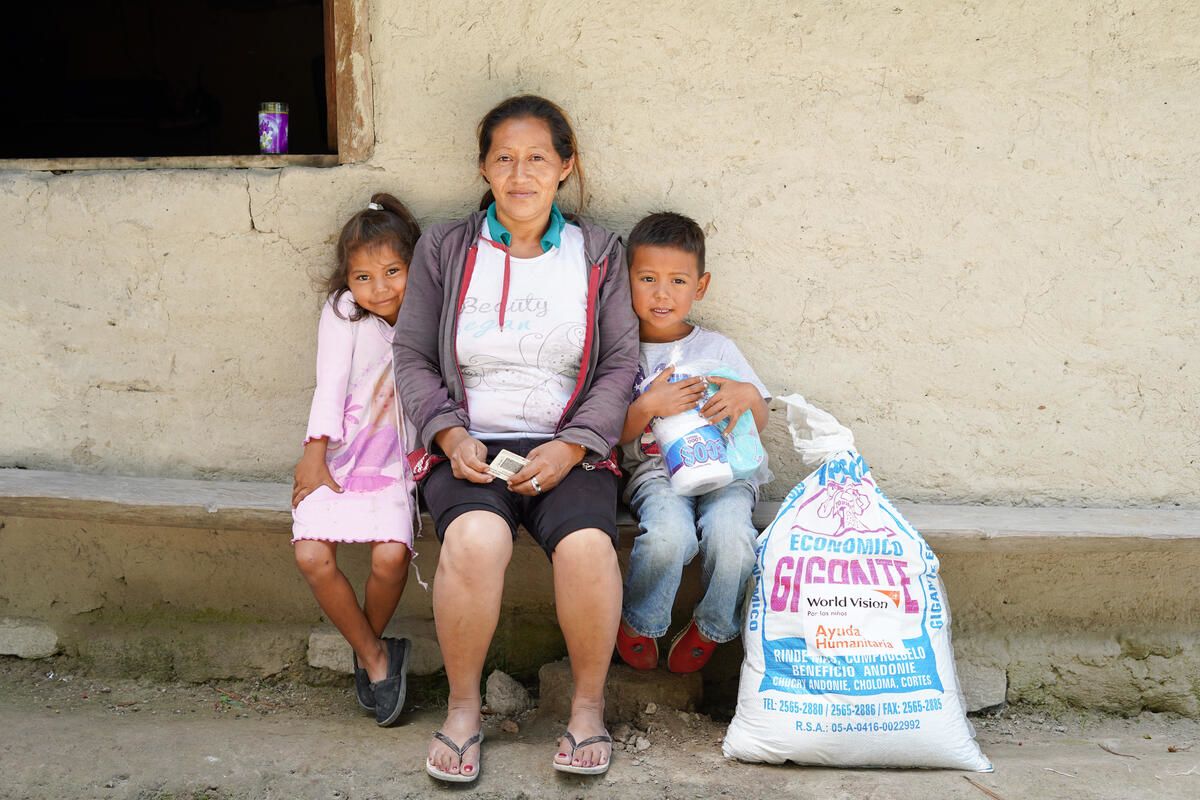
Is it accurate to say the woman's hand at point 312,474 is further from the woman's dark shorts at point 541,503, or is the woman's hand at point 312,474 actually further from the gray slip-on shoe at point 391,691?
the gray slip-on shoe at point 391,691

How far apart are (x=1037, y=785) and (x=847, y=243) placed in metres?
1.35

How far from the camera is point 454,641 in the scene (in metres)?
2.40

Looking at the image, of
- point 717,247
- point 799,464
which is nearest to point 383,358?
point 717,247

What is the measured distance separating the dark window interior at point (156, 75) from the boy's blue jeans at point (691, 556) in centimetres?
419

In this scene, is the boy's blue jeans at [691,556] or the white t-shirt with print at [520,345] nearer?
the boy's blue jeans at [691,556]

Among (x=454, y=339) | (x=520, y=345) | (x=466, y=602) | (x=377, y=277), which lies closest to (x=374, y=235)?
(x=377, y=277)

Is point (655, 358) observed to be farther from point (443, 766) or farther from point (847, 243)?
point (443, 766)

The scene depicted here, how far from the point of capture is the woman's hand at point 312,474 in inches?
105

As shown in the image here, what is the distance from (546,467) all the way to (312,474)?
0.60 metres

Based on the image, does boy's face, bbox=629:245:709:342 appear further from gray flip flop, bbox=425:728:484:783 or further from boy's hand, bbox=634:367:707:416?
gray flip flop, bbox=425:728:484:783

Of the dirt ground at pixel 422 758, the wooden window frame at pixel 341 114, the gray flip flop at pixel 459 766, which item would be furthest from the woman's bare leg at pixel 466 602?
the wooden window frame at pixel 341 114

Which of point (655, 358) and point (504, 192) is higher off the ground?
point (504, 192)

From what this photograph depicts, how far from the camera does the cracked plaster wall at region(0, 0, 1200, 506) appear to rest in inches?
110

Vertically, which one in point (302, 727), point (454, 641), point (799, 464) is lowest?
point (302, 727)
